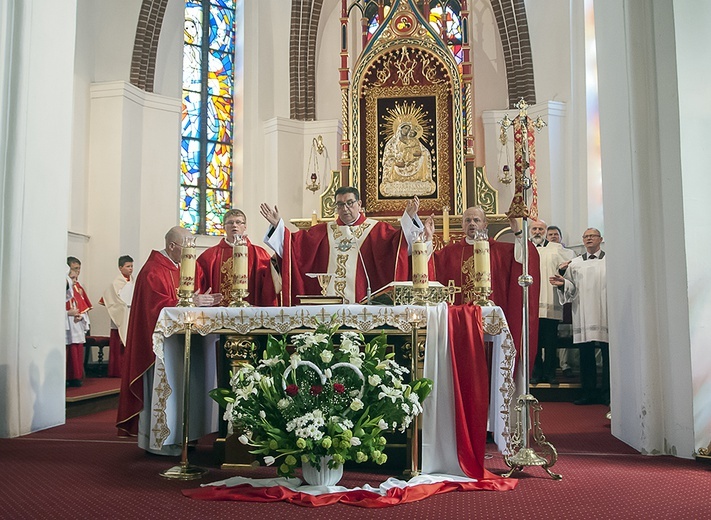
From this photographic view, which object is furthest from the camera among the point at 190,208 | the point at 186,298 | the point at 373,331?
the point at 190,208

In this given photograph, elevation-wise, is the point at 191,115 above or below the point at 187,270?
above

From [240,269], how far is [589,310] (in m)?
4.55

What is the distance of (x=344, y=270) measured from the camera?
662cm

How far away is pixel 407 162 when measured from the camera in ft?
43.1

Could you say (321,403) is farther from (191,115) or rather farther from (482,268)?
(191,115)

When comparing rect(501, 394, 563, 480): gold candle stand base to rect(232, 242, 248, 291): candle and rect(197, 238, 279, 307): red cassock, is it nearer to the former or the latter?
rect(232, 242, 248, 291): candle

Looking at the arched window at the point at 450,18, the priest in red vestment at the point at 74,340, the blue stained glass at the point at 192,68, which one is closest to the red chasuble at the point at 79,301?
the priest in red vestment at the point at 74,340

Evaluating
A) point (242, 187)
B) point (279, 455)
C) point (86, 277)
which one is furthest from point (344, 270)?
point (242, 187)

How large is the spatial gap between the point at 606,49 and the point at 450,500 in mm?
4291

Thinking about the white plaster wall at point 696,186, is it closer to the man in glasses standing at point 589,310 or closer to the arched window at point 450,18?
the man in glasses standing at point 589,310

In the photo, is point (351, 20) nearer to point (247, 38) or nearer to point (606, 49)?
point (247, 38)

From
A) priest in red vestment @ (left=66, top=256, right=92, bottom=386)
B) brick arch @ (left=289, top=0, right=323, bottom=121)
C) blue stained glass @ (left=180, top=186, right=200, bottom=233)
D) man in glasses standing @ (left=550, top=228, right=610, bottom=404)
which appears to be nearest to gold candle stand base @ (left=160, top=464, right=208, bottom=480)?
man in glasses standing @ (left=550, top=228, right=610, bottom=404)

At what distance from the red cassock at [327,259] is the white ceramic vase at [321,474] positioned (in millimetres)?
1930

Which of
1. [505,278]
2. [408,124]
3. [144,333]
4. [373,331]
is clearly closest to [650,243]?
[505,278]
